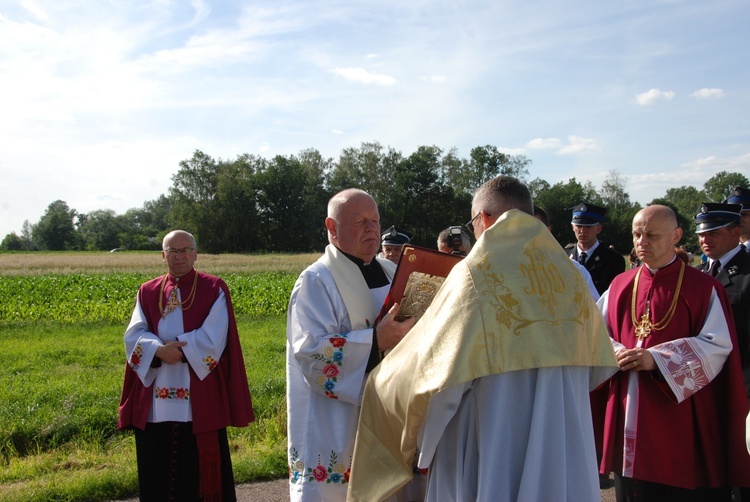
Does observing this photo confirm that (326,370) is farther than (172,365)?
No

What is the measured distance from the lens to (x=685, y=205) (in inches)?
3438

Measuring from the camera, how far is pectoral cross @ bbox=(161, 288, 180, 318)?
16.9ft

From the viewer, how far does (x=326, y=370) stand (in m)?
3.14

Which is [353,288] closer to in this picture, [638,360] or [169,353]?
[638,360]

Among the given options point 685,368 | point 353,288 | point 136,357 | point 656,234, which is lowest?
point 685,368

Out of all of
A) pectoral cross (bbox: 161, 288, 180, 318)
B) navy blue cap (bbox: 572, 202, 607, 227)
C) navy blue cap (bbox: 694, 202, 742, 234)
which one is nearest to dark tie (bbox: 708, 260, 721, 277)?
navy blue cap (bbox: 694, 202, 742, 234)

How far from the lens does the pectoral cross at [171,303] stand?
5152 millimetres

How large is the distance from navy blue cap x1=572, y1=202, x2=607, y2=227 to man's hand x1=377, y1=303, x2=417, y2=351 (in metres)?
4.10

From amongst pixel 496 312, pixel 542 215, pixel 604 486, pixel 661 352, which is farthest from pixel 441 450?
pixel 604 486

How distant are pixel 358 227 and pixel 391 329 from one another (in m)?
0.67

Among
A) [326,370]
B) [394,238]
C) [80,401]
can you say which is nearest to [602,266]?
[394,238]

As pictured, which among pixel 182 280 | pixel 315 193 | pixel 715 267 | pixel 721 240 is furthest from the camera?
pixel 315 193

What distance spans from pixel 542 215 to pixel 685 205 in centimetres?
9288

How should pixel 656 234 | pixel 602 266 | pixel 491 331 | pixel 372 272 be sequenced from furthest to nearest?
pixel 602 266, pixel 656 234, pixel 372 272, pixel 491 331
